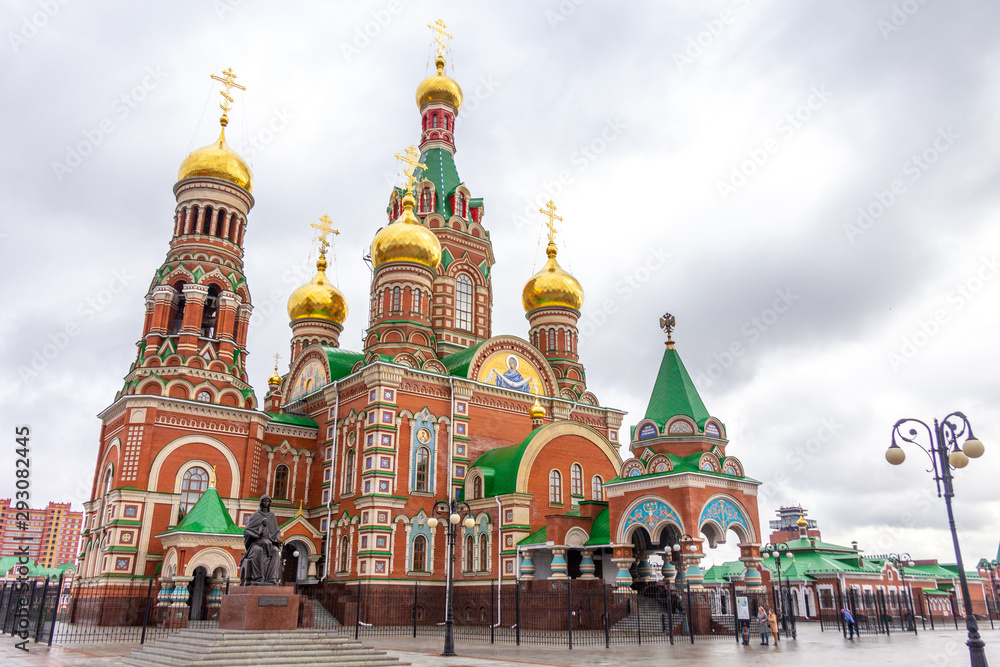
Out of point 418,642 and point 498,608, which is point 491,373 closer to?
point 498,608

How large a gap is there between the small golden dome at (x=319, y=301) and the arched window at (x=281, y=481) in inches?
409

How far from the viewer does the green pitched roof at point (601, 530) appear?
75.0 ft

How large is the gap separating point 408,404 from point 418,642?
368 inches

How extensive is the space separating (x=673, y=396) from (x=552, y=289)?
10.4 meters

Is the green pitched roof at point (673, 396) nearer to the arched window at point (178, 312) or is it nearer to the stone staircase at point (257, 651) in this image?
the stone staircase at point (257, 651)

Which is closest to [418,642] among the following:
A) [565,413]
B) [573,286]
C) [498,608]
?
[498,608]

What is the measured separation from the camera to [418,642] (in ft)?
59.3

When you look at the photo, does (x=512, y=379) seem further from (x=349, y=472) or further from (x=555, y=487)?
(x=349, y=472)

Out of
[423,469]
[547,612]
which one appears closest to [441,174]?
[423,469]

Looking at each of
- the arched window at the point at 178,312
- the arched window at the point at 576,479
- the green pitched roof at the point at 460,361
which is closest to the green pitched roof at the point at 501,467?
the arched window at the point at 576,479

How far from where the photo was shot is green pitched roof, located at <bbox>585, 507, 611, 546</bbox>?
22.9 meters

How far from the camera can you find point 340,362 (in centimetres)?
2938

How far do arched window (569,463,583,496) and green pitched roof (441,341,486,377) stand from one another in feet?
16.9

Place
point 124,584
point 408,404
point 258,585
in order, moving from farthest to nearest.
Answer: point 408,404 < point 124,584 < point 258,585
